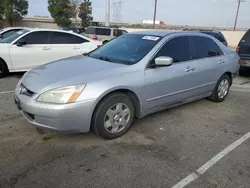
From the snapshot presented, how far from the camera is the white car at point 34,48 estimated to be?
7.07 meters

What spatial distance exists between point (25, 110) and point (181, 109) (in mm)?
2987

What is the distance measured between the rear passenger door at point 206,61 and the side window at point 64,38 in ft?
14.9

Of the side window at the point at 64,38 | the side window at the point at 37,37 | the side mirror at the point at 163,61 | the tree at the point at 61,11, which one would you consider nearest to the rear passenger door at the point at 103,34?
the side window at the point at 64,38

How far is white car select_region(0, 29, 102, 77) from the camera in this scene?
707cm

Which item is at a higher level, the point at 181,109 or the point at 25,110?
the point at 25,110

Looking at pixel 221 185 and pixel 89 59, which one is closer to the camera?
pixel 221 185

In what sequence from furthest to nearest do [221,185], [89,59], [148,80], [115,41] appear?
[115,41] < [89,59] < [148,80] < [221,185]

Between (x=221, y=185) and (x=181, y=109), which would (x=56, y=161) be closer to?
(x=221, y=185)

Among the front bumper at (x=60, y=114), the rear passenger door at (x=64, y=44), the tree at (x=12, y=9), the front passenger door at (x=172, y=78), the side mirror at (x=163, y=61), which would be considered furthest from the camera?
the tree at (x=12, y=9)

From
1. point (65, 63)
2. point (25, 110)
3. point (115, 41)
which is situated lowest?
point (25, 110)

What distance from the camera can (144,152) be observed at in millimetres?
3232

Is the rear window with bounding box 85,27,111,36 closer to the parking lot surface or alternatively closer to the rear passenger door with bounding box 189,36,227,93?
the rear passenger door with bounding box 189,36,227,93

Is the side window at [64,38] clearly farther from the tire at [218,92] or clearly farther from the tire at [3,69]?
the tire at [218,92]

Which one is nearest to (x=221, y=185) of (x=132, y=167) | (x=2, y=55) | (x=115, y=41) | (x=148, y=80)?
(x=132, y=167)
